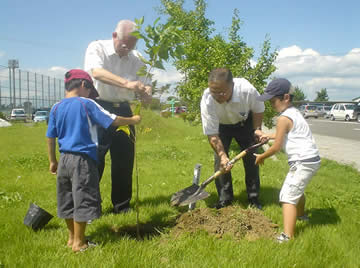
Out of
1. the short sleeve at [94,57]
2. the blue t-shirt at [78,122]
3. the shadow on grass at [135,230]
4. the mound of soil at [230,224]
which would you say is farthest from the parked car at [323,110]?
the blue t-shirt at [78,122]

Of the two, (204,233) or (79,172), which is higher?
(79,172)

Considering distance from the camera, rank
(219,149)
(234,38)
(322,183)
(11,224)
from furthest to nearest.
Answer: (234,38)
(322,183)
(219,149)
(11,224)

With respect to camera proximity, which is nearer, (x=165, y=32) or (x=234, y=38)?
(x=165, y=32)

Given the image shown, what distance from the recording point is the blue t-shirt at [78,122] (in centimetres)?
257

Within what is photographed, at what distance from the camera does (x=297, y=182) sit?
291 cm

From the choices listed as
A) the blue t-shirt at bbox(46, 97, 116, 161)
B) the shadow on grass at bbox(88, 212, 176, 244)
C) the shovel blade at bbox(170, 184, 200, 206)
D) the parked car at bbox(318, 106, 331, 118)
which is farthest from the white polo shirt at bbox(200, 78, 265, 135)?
the parked car at bbox(318, 106, 331, 118)

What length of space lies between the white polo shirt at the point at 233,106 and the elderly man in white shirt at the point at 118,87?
2.77 feet

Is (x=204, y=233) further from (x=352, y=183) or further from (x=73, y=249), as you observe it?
(x=352, y=183)

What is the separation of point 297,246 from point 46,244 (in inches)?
89.2

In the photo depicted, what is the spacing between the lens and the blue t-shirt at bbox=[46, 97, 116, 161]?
257 cm

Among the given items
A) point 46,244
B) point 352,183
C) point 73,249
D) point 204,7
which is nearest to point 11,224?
point 46,244

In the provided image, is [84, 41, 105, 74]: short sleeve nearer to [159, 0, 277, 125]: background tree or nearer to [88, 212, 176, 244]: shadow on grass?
[88, 212, 176, 244]: shadow on grass

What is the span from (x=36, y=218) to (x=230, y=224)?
2.00 metres

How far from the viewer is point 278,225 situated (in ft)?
10.6
